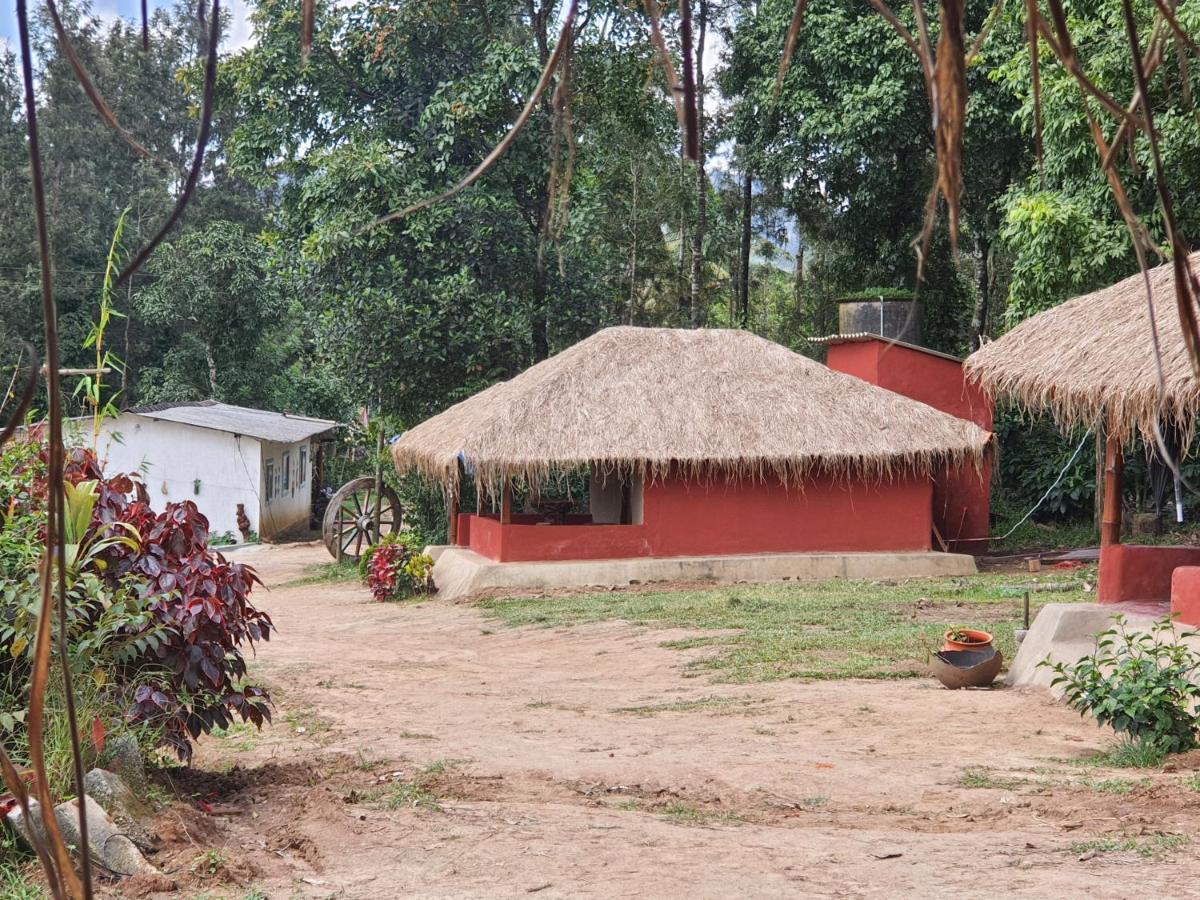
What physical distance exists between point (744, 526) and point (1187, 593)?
9.64 m

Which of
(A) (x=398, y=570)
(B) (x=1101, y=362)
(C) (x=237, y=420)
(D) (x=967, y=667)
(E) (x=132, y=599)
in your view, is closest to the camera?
(E) (x=132, y=599)

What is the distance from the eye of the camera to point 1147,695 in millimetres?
6488

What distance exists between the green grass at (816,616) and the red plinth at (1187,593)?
2157mm

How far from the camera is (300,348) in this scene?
3203cm

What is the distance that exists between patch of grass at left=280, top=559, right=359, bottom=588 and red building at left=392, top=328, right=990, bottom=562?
2.58 m

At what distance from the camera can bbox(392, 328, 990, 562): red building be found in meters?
16.7

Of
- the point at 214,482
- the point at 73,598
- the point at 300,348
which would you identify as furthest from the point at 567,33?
the point at 300,348

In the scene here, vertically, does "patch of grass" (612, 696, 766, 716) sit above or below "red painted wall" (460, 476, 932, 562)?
below

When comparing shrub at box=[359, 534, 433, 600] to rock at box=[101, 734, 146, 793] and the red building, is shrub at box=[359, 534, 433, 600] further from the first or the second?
rock at box=[101, 734, 146, 793]

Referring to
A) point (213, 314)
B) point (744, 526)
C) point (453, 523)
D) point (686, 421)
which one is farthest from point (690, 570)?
point (213, 314)

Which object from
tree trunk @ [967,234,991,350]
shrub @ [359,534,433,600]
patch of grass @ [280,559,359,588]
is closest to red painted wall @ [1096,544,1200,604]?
shrub @ [359,534,433,600]

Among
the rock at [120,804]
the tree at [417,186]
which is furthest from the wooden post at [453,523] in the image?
the rock at [120,804]

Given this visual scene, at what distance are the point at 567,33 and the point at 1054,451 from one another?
22.0 m

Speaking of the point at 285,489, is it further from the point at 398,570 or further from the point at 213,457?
the point at 398,570
